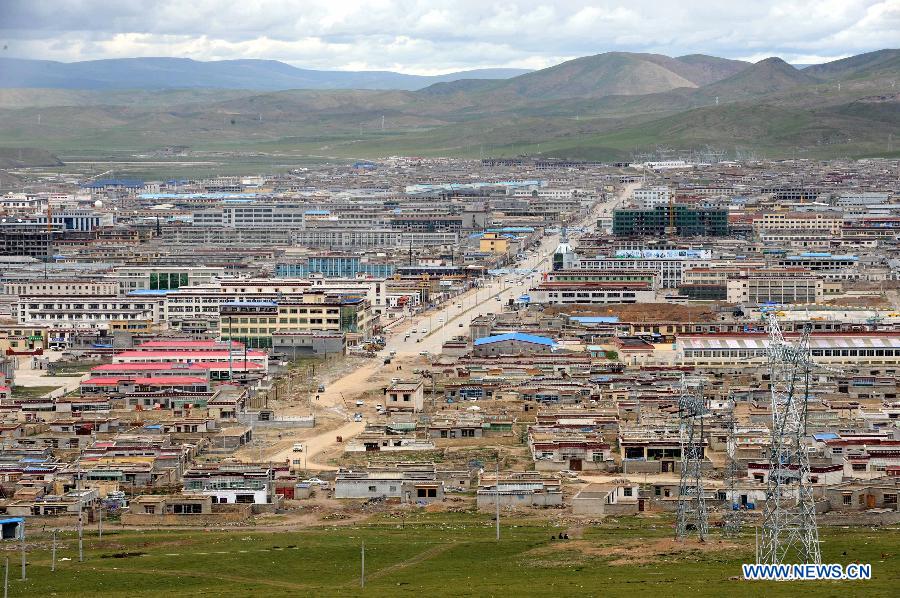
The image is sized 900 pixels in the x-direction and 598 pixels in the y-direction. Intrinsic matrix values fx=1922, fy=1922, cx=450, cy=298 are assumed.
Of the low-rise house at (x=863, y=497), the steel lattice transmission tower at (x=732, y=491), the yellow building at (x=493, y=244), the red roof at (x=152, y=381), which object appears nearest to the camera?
the steel lattice transmission tower at (x=732, y=491)

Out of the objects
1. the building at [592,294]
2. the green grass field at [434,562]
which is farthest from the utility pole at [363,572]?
the building at [592,294]

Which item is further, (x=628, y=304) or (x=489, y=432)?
(x=628, y=304)

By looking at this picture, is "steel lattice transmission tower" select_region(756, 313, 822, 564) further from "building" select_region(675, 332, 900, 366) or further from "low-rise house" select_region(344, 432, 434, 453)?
"building" select_region(675, 332, 900, 366)

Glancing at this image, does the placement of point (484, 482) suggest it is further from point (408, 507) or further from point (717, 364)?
point (717, 364)

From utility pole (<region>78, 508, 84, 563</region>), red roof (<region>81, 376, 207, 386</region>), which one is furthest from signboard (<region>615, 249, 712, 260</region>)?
utility pole (<region>78, 508, 84, 563</region>)

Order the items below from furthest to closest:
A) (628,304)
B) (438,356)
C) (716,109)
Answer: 1. (716,109)
2. (628,304)
3. (438,356)

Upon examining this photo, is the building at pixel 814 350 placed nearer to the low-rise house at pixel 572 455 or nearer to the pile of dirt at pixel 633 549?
the low-rise house at pixel 572 455

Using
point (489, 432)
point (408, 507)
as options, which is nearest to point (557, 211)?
point (489, 432)
